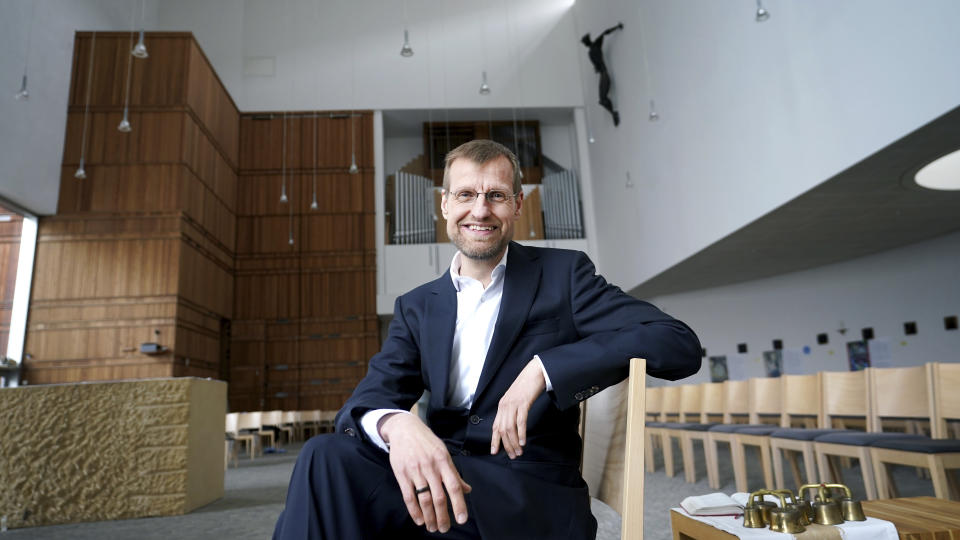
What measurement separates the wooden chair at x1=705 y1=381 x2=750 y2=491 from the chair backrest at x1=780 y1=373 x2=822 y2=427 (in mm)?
368

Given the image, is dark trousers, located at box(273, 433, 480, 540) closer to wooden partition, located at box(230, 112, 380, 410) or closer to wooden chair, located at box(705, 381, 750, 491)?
wooden chair, located at box(705, 381, 750, 491)

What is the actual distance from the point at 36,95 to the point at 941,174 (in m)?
10.5

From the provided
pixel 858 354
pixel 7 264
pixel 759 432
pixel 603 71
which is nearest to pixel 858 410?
pixel 759 432

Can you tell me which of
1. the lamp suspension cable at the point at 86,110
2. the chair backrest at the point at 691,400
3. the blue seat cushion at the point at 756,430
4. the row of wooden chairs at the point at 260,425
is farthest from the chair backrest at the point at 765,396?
the lamp suspension cable at the point at 86,110

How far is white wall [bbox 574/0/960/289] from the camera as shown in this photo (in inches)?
170

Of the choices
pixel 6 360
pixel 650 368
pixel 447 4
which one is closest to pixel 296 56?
pixel 447 4

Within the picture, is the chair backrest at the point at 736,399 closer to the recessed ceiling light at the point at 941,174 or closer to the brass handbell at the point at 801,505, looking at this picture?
the recessed ceiling light at the point at 941,174

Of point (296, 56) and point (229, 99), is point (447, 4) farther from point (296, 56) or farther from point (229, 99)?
point (229, 99)

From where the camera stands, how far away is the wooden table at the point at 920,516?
4.80 ft

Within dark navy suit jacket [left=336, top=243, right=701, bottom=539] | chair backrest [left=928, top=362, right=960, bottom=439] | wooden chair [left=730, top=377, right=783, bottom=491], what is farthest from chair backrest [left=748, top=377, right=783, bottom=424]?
dark navy suit jacket [left=336, top=243, right=701, bottom=539]

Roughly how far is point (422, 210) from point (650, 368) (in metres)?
11.4

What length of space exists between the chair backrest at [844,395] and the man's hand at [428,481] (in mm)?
3386

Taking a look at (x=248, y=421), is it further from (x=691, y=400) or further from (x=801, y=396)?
(x=801, y=396)

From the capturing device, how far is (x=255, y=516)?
4.00 metres
